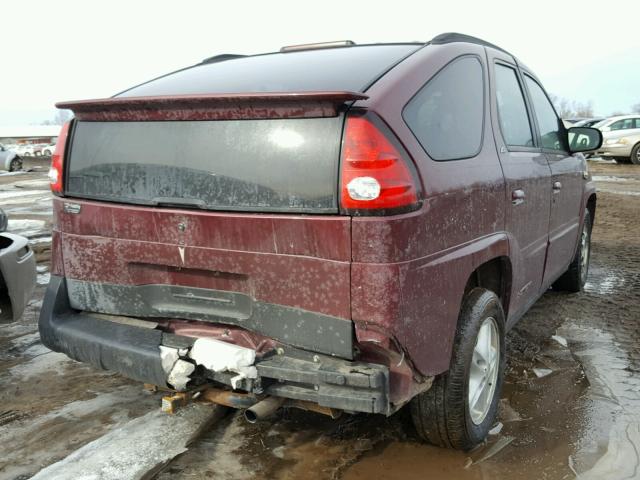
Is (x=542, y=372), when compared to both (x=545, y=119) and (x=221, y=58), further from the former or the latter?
(x=221, y=58)

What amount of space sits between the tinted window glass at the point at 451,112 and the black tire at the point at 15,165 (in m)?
25.0

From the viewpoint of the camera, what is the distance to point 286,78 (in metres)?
2.69

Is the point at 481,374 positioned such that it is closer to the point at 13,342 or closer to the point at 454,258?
the point at 454,258

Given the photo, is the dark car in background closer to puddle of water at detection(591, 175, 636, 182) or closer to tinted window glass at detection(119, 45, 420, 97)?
tinted window glass at detection(119, 45, 420, 97)

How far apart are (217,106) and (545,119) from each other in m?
2.65

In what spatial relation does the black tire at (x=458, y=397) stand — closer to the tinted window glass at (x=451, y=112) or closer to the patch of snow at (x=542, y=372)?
the tinted window glass at (x=451, y=112)

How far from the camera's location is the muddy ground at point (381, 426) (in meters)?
2.62

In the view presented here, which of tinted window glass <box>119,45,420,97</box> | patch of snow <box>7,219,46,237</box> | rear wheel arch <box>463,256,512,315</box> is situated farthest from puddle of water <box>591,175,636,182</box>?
tinted window glass <box>119,45,420,97</box>

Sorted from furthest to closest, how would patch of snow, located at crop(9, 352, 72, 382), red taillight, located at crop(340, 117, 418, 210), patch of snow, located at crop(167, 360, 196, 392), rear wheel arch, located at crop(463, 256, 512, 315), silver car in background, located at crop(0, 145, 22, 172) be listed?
1. silver car in background, located at crop(0, 145, 22, 172)
2. patch of snow, located at crop(9, 352, 72, 382)
3. rear wheel arch, located at crop(463, 256, 512, 315)
4. patch of snow, located at crop(167, 360, 196, 392)
5. red taillight, located at crop(340, 117, 418, 210)

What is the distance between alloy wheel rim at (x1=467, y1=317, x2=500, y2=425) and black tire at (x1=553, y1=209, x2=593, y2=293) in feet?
8.10

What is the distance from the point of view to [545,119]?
4082 mm

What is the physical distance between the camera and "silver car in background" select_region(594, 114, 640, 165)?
19.6 m

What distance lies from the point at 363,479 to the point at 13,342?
9.52 ft

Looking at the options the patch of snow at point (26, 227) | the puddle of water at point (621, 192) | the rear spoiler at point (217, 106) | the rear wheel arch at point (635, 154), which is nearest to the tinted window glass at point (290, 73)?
the rear spoiler at point (217, 106)
